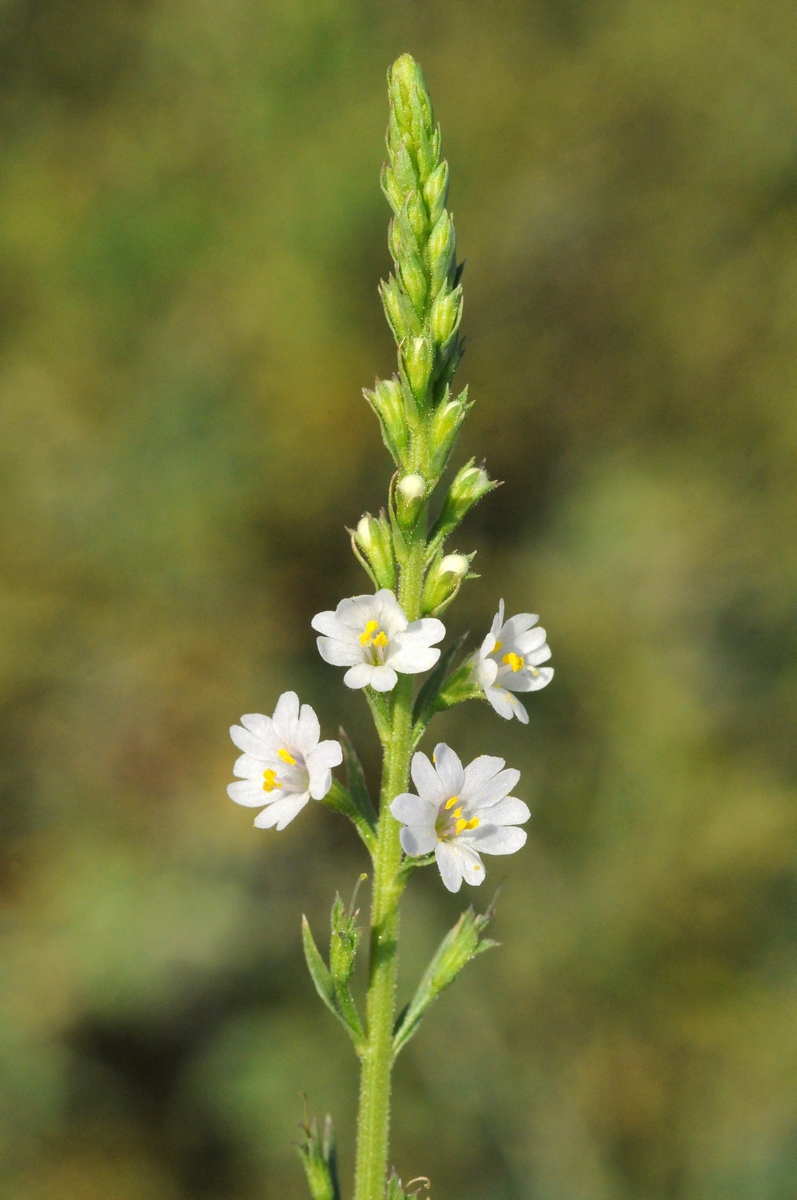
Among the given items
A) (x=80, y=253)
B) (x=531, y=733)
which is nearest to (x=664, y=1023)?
(x=531, y=733)

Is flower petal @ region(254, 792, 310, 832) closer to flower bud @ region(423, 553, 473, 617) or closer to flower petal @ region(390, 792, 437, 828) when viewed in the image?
flower petal @ region(390, 792, 437, 828)

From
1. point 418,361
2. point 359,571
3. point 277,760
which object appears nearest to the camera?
point 418,361

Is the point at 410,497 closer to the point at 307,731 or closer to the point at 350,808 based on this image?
the point at 307,731

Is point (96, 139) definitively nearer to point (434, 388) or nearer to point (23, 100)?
point (23, 100)

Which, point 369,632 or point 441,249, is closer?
point 441,249

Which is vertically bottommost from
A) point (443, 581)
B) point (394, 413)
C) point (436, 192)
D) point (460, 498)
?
point (443, 581)

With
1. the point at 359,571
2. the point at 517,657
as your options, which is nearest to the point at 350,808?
the point at 517,657

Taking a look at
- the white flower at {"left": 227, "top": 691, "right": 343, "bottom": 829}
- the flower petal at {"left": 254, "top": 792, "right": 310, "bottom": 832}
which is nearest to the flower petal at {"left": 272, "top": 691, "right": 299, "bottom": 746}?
the white flower at {"left": 227, "top": 691, "right": 343, "bottom": 829}
